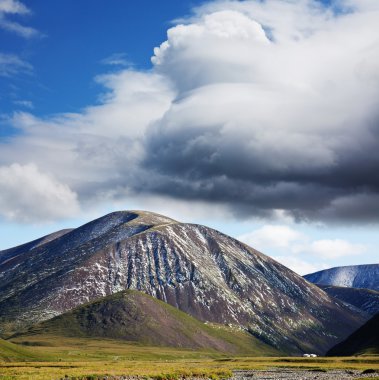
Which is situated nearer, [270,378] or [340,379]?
[340,379]

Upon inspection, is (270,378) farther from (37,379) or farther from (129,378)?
(37,379)

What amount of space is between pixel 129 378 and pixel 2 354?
4362 inches

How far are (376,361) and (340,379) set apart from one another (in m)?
93.2

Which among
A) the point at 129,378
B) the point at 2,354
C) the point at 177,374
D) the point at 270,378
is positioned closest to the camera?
the point at 129,378

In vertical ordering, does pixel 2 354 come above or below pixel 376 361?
above

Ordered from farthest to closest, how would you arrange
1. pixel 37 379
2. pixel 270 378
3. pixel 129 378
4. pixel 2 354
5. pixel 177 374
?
pixel 2 354, pixel 270 378, pixel 177 374, pixel 129 378, pixel 37 379

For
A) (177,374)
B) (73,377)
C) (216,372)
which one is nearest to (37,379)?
(73,377)

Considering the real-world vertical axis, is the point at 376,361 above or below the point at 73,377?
below

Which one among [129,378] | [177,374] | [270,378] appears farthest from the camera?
[270,378]

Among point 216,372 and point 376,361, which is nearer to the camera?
point 216,372

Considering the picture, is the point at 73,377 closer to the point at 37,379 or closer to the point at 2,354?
the point at 37,379

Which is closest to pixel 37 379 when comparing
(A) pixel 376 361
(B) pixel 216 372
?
(B) pixel 216 372

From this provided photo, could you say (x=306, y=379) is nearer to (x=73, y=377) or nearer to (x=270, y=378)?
(x=270, y=378)

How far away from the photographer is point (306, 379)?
115 metres
